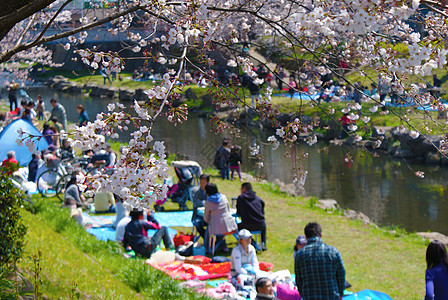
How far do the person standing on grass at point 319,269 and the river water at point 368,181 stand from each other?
5241 mm

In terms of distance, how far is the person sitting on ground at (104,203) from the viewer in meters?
10.9

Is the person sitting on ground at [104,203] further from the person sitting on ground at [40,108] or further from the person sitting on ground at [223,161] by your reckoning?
the person sitting on ground at [40,108]

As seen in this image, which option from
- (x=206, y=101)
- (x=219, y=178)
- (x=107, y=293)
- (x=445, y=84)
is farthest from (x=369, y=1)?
(x=206, y=101)

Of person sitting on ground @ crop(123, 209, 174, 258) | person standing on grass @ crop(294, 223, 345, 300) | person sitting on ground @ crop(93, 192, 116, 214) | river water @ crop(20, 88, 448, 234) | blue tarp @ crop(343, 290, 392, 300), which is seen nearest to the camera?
person standing on grass @ crop(294, 223, 345, 300)

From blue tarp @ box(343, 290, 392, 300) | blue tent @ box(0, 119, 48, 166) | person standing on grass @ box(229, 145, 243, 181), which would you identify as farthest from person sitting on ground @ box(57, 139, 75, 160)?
blue tarp @ box(343, 290, 392, 300)

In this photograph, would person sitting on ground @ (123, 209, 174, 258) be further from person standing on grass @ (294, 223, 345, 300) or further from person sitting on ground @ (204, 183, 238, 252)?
person standing on grass @ (294, 223, 345, 300)

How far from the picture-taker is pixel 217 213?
8.51 m

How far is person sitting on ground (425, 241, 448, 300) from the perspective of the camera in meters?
5.08

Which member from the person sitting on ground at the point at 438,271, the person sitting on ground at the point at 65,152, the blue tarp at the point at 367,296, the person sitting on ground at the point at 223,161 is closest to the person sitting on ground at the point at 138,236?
the blue tarp at the point at 367,296

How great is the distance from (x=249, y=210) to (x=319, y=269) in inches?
150

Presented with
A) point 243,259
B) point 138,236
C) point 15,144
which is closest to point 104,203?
point 138,236

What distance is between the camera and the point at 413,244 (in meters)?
10.5

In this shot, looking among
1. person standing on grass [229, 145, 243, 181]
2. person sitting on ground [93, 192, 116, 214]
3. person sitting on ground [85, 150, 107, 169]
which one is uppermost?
person sitting on ground [85, 150, 107, 169]

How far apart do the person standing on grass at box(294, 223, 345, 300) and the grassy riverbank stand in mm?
1364
